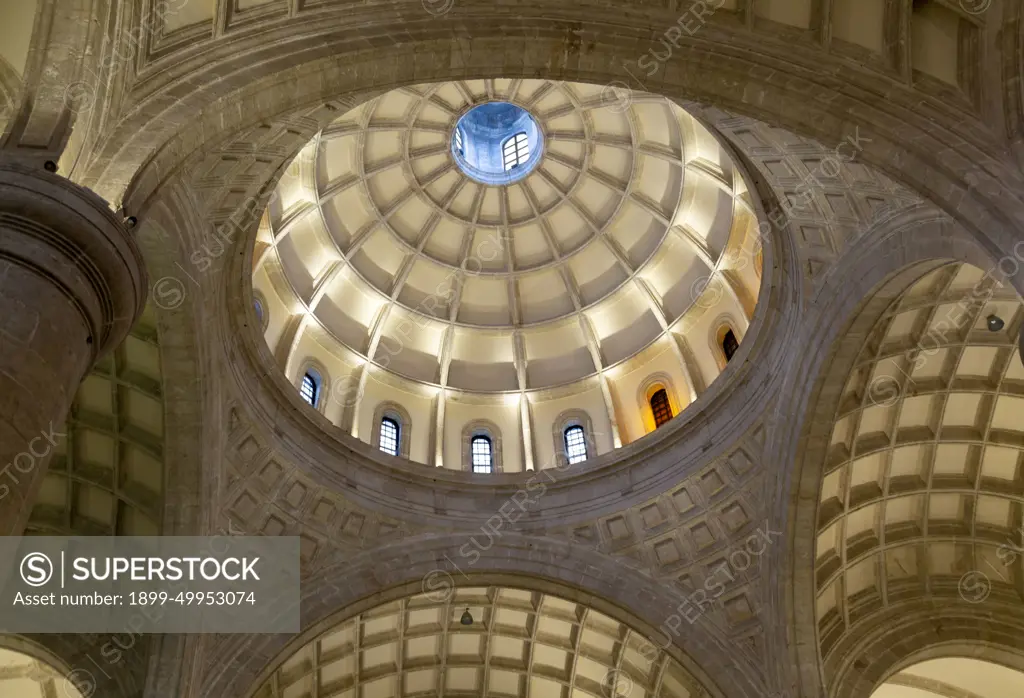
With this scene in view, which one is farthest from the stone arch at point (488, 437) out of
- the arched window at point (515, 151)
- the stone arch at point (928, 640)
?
the stone arch at point (928, 640)

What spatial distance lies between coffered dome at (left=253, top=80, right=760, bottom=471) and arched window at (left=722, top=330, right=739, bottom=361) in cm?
6

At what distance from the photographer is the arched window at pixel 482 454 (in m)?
26.3

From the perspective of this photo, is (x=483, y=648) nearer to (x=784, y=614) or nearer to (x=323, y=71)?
(x=784, y=614)

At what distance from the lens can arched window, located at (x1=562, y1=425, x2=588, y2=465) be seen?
26.2 metres

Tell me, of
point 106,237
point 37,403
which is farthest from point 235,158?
point 37,403

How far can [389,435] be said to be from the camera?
1030 inches

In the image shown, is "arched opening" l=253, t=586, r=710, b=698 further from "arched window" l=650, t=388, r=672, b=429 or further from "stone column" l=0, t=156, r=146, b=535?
"stone column" l=0, t=156, r=146, b=535

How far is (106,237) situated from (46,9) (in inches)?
172

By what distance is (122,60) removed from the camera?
13094 mm

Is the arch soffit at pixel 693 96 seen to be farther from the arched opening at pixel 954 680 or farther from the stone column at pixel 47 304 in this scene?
the arched opening at pixel 954 680

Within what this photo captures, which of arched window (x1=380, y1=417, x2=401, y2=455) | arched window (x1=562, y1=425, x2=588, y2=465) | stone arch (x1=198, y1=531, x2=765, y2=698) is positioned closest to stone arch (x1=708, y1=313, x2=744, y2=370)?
arched window (x1=562, y1=425, x2=588, y2=465)

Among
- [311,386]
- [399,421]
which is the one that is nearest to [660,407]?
[399,421]

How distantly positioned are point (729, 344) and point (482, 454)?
7.24 metres

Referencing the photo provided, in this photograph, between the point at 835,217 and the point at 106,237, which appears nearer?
the point at 106,237
